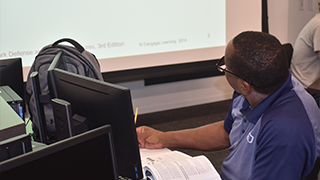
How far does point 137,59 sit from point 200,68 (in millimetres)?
730

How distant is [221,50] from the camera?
10.5 ft

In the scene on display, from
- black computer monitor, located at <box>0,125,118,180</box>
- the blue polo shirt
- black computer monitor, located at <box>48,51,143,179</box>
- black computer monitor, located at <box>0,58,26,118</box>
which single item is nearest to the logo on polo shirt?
the blue polo shirt

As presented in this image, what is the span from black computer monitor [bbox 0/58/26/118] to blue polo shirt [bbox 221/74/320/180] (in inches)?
43.2

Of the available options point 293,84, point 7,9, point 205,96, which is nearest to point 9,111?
point 293,84

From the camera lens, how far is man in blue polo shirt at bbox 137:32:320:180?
3.04ft

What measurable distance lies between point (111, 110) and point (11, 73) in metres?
0.82

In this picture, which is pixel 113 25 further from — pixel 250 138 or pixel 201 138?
pixel 250 138

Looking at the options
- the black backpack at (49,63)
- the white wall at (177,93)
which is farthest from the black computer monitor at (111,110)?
the white wall at (177,93)

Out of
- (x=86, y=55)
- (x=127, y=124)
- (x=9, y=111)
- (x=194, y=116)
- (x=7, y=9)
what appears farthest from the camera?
(x=194, y=116)

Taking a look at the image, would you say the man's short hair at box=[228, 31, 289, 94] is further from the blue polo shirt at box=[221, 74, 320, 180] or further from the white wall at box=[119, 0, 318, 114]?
the white wall at box=[119, 0, 318, 114]

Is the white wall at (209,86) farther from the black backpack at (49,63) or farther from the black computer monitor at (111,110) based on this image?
the black computer monitor at (111,110)

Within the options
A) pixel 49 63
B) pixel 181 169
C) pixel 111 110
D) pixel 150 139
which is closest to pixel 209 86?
pixel 150 139

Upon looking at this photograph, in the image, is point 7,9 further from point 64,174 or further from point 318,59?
point 318,59

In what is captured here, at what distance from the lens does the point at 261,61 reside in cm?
102
